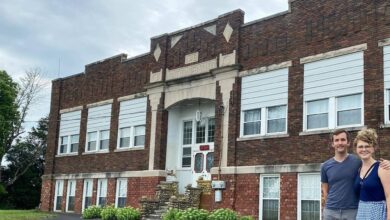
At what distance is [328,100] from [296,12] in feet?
11.0

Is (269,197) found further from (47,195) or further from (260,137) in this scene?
Result: (47,195)

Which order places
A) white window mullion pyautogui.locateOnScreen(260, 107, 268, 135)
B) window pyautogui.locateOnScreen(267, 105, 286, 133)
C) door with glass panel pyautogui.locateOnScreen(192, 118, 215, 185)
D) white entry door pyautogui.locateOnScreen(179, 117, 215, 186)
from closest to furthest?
window pyautogui.locateOnScreen(267, 105, 286, 133), white window mullion pyautogui.locateOnScreen(260, 107, 268, 135), door with glass panel pyautogui.locateOnScreen(192, 118, 215, 185), white entry door pyautogui.locateOnScreen(179, 117, 215, 186)

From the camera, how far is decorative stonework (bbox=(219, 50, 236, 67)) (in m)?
19.1

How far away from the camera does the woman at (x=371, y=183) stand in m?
4.89

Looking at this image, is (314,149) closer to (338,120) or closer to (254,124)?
(338,120)

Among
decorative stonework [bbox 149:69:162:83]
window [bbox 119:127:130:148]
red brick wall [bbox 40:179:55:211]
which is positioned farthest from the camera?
red brick wall [bbox 40:179:55:211]

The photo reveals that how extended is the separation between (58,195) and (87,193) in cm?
273

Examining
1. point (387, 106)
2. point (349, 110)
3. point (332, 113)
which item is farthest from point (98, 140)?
point (387, 106)

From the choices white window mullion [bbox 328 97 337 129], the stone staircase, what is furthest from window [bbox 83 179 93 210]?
white window mullion [bbox 328 97 337 129]

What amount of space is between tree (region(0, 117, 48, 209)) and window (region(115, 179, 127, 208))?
22894 mm

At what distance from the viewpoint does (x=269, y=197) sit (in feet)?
56.0

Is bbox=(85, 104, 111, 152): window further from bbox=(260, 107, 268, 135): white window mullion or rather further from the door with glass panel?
bbox=(260, 107, 268, 135): white window mullion

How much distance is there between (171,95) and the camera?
854 inches

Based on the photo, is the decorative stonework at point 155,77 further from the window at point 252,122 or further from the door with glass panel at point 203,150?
the window at point 252,122
